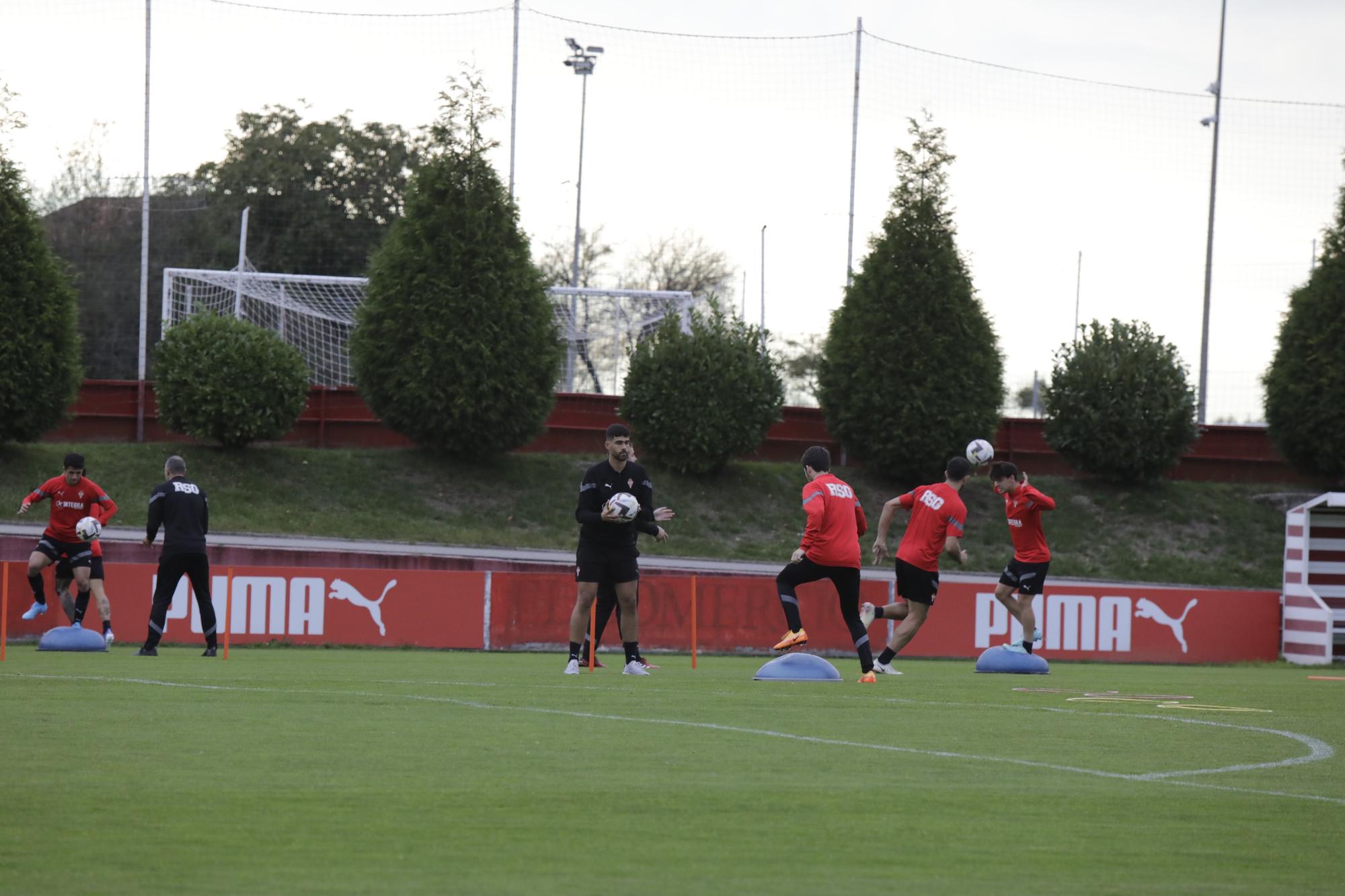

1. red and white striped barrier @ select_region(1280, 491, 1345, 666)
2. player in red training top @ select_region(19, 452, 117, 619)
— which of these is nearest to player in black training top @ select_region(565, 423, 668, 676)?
player in red training top @ select_region(19, 452, 117, 619)

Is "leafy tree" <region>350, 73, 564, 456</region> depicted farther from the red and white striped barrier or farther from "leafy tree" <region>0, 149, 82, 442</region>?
the red and white striped barrier

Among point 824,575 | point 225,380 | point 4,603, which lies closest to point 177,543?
point 4,603

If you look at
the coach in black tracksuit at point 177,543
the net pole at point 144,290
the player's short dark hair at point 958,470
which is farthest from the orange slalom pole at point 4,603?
the net pole at point 144,290

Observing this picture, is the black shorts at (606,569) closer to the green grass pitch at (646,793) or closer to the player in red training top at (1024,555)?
the green grass pitch at (646,793)

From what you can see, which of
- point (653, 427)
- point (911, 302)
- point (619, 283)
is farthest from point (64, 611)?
point (619, 283)

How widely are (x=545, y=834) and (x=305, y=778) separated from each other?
5.28 feet

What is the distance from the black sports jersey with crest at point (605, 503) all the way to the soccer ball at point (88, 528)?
6123 millimetres

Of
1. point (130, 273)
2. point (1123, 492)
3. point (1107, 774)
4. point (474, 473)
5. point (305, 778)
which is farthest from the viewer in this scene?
point (130, 273)

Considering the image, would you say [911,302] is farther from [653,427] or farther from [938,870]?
[938,870]

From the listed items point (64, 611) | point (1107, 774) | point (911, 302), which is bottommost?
point (64, 611)

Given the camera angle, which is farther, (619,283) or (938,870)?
(619,283)

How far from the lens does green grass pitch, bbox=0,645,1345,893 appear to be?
5.12 meters

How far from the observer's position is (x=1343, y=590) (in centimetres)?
2280

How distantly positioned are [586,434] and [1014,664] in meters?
23.1
